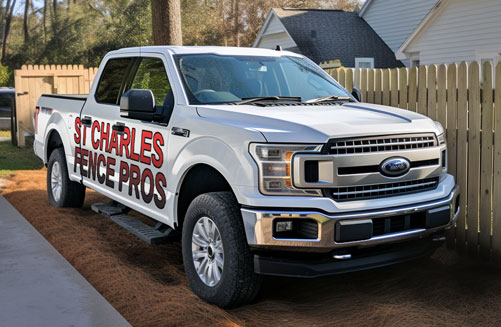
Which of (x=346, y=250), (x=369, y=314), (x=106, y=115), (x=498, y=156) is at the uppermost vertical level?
(x=106, y=115)

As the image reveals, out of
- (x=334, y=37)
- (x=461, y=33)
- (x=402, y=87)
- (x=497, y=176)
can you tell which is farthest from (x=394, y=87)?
(x=334, y=37)

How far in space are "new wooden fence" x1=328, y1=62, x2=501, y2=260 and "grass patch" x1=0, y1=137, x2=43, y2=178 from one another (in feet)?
27.0

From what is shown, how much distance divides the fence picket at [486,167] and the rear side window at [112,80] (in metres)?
3.49

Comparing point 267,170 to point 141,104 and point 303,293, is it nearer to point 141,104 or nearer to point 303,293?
point 303,293

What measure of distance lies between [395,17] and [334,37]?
2.97 meters

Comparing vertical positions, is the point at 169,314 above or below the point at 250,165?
below

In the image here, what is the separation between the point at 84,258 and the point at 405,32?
1029 inches

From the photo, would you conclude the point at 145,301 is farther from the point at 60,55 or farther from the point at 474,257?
the point at 60,55

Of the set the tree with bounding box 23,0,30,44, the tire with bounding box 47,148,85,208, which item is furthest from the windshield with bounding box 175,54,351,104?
the tree with bounding box 23,0,30,44

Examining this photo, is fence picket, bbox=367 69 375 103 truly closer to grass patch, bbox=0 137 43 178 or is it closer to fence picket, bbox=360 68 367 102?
fence picket, bbox=360 68 367 102

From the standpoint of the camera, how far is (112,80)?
703cm

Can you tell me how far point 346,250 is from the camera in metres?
4.51

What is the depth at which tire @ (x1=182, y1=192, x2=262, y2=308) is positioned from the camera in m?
4.59

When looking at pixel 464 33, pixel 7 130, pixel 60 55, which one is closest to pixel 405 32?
pixel 464 33
